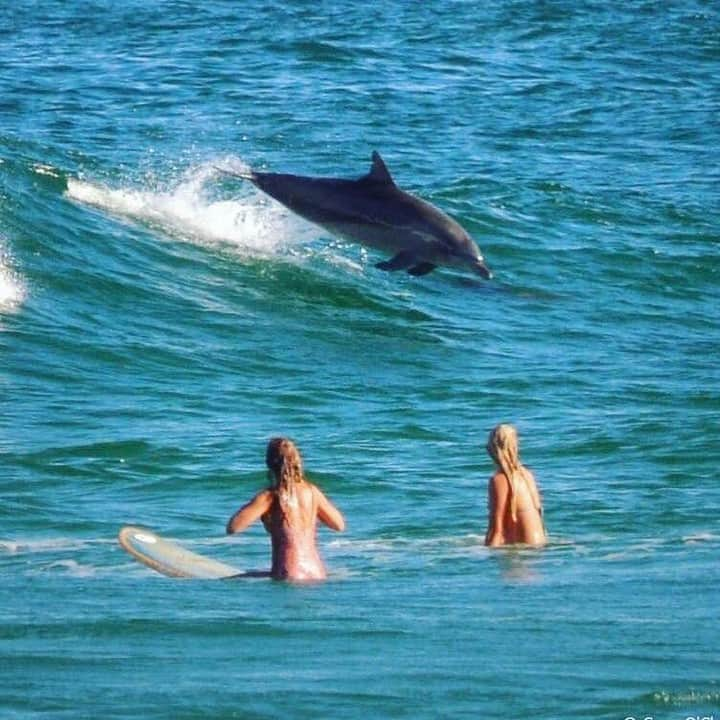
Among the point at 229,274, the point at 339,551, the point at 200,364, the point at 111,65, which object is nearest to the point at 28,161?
the point at 229,274

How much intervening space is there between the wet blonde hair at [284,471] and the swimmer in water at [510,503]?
5.14 ft

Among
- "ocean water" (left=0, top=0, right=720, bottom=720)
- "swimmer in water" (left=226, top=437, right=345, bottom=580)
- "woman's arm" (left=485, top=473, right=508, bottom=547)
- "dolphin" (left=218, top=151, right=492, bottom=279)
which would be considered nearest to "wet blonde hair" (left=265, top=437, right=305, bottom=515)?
"swimmer in water" (left=226, top=437, right=345, bottom=580)

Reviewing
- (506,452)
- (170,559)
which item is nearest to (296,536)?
(170,559)

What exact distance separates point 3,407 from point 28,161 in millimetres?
9366

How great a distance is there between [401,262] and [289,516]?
7800mm

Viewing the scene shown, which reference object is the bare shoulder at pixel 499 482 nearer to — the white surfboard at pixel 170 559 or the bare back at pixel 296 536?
the bare back at pixel 296 536

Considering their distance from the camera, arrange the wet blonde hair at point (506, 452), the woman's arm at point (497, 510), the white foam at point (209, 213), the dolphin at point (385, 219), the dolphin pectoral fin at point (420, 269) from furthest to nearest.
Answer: the white foam at point (209, 213) → the dolphin at point (385, 219) → the dolphin pectoral fin at point (420, 269) → the wet blonde hair at point (506, 452) → the woman's arm at point (497, 510)

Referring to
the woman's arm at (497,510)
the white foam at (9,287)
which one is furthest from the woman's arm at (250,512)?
the white foam at (9,287)

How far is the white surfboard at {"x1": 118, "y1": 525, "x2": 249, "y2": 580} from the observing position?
11.5 meters

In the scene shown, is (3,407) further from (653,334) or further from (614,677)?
(614,677)

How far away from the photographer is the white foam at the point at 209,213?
2447 centimetres

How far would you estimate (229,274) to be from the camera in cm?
2309

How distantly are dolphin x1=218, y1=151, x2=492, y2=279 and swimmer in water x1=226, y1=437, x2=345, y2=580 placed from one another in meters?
7.67

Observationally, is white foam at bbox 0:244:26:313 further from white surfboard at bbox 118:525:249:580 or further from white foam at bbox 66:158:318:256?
white surfboard at bbox 118:525:249:580
